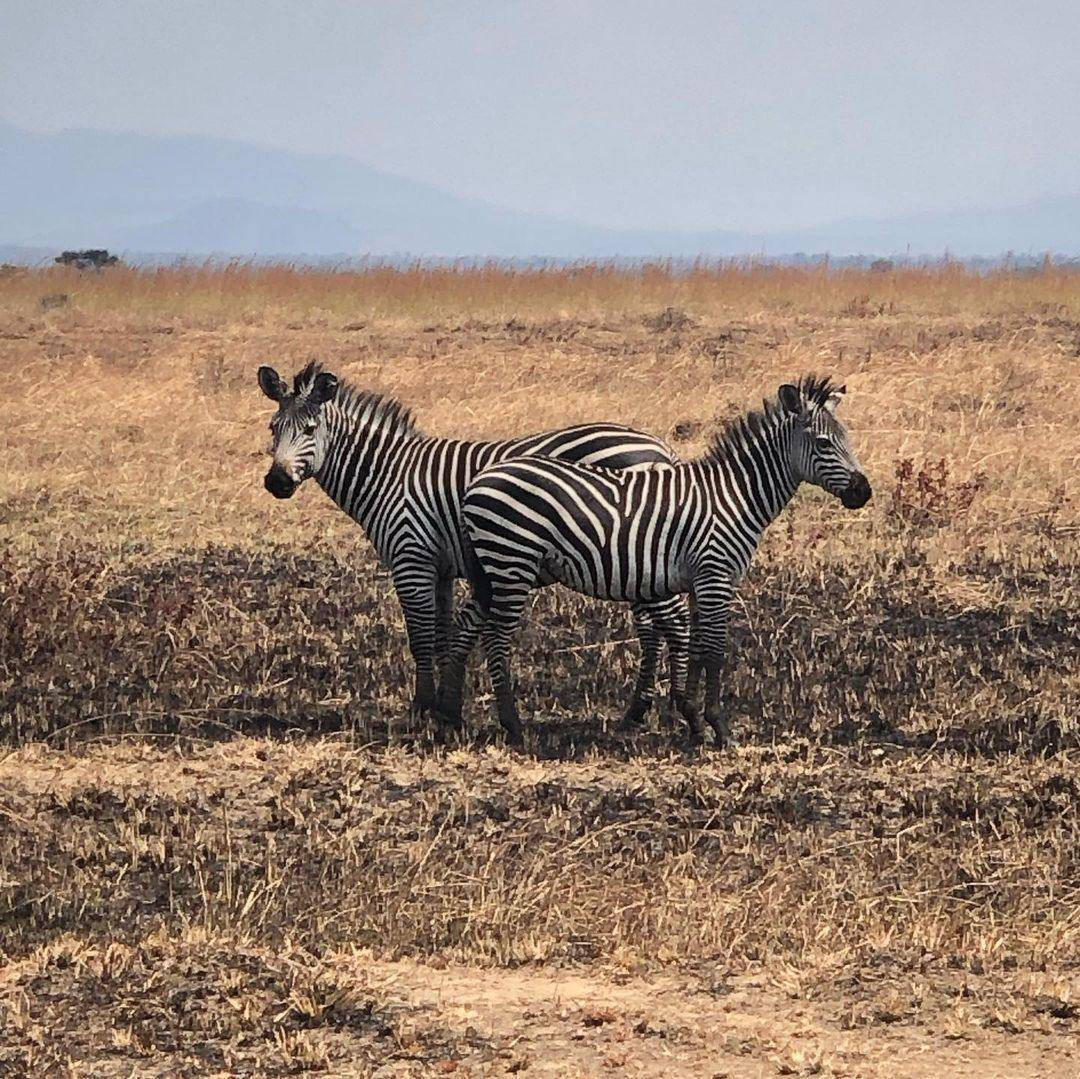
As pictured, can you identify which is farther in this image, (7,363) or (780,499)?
(7,363)

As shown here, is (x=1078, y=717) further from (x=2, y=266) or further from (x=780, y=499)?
(x=2, y=266)

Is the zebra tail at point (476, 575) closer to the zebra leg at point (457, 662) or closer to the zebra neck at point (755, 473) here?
the zebra leg at point (457, 662)

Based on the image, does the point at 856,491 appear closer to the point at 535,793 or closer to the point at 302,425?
the point at 535,793

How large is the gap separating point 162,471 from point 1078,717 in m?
8.83

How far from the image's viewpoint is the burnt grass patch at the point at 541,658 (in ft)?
29.2

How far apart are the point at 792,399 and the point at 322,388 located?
227cm

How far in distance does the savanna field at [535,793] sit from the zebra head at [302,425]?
47.4 inches

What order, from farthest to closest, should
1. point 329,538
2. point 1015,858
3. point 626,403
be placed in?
point 626,403, point 329,538, point 1015,858

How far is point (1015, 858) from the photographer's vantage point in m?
6.91

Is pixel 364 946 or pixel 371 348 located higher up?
pixel 371 348

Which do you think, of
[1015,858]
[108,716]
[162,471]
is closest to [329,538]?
[162,471]

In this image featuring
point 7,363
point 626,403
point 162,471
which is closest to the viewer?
point 162,471

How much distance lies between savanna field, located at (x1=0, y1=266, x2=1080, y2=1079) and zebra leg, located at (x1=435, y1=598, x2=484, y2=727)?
0.22 metres

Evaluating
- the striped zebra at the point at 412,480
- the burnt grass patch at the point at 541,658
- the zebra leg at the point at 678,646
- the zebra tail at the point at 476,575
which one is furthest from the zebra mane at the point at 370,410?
the zebra leg at the point at 678,646
